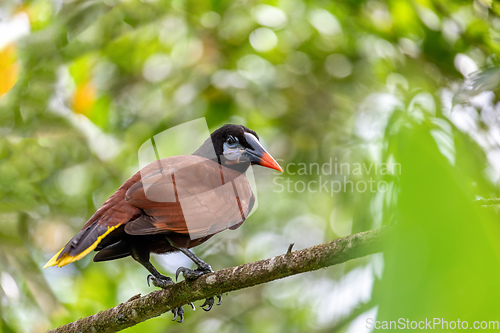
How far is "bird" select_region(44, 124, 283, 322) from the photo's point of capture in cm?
223

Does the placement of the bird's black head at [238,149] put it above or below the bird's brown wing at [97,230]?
below

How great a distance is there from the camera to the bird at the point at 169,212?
2230mm

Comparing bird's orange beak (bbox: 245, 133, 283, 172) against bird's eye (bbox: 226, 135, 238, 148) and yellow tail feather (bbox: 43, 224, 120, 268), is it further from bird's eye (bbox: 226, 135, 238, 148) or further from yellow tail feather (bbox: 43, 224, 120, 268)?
yellow tail feather (bbox: 43, 224, 120, 268)

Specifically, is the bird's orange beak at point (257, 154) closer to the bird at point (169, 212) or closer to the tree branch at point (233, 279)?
the bird at point (169, 212)

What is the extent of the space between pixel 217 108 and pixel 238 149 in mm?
1317

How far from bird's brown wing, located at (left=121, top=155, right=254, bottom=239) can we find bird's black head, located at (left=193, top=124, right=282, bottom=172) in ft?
0.65

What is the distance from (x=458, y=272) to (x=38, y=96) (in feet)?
14.4

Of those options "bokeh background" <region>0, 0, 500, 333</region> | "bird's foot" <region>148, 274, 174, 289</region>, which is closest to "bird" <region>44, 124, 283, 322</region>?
"bird's foot" <region>148, 274, 174, 289</region>

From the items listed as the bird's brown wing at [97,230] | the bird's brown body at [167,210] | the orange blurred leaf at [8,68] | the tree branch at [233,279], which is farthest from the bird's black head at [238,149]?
the orange blurred leaf at [8,68]

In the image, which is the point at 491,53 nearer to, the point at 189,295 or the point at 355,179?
the point at 355,179

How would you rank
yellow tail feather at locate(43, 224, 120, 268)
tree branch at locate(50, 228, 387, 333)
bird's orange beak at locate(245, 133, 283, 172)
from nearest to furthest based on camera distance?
1. tree branch at locate(50, 228, 387, 333)
2. yellow tail feather at locate(43, 224, 120, 268)
3. bird's orange beak at locate(245, 133, 283, 172)

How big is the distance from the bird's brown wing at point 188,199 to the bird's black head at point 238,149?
0.20 m

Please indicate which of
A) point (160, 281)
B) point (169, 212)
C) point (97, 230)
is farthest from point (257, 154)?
point (97, 230)

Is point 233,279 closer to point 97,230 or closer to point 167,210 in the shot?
point 167,210
